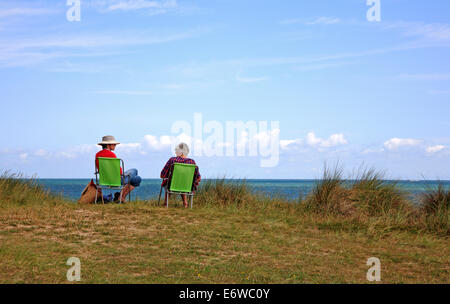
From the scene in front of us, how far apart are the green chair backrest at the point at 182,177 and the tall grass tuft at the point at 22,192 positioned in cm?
271

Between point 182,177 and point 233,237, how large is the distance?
9.42ft

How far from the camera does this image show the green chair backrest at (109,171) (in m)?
10.4

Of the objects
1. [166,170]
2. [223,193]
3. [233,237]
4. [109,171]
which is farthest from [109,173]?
[233,237]

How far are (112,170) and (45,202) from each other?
5.31 feet

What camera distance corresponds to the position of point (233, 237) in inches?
305

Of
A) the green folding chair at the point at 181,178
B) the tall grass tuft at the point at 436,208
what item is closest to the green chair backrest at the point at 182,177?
the green folding chair at the point at 181,178

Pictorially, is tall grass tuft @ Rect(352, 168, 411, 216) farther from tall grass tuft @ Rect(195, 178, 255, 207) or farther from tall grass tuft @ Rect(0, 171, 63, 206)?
tall grass tuft @ Rect(0, 171, 63, 206)

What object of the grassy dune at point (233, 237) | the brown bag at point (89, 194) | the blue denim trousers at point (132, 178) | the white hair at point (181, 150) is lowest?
the grassy dune at point (233, 237)

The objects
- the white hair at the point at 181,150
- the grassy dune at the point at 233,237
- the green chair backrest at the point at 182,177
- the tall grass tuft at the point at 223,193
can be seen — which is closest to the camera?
the grassy dune at the point at 233,237

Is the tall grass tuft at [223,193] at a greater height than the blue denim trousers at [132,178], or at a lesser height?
lesser

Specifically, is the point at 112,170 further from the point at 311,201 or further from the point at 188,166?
the point at 311,201

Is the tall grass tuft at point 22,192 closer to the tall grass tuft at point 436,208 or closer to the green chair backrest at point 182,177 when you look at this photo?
the green chair backrest at point 182,177

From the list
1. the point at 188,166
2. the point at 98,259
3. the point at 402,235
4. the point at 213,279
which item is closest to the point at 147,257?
the point at 98,259

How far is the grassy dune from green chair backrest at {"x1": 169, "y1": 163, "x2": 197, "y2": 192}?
1.54ft
